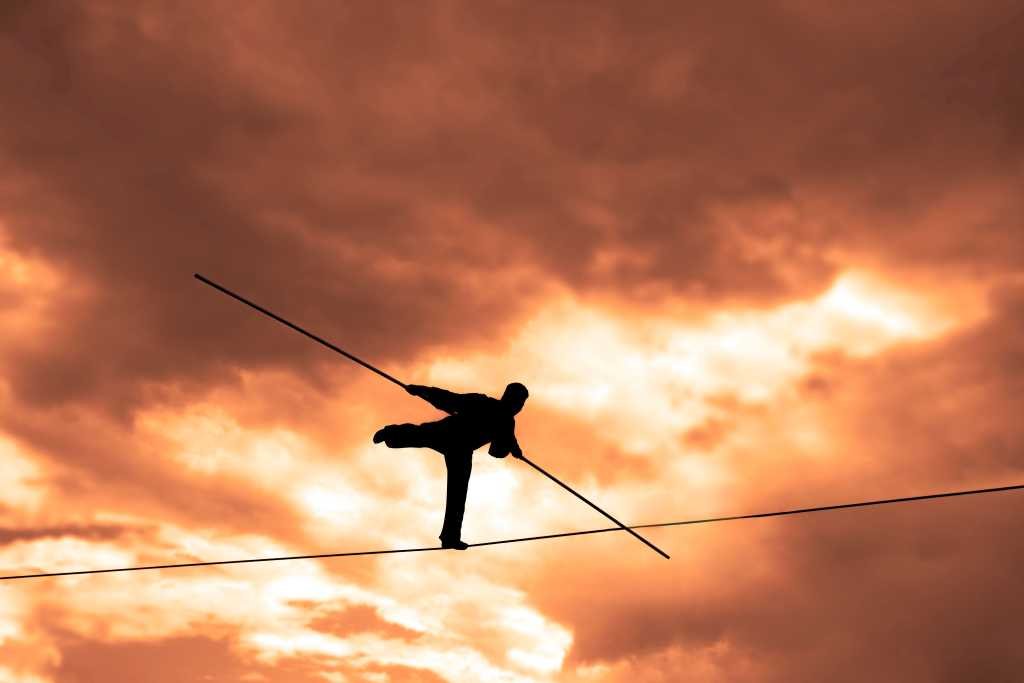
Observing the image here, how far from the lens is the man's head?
1325cm

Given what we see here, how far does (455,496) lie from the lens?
44.3 feet

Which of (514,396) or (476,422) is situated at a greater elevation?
(514,396)

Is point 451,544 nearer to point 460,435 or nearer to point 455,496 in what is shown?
point 455,496

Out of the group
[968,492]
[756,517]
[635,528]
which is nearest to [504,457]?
[635,528]

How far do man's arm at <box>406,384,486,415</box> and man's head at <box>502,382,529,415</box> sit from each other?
0.29 m

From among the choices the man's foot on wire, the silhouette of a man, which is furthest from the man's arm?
the man's foot on wire

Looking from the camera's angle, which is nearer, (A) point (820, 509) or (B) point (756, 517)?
(A) point (820, 509)

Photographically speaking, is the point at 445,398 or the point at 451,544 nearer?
the point at 445,398

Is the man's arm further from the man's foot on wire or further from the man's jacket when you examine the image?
the man's foot on wire

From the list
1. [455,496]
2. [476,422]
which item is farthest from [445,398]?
[455,496]

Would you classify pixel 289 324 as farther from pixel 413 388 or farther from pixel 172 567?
pixel 172 567

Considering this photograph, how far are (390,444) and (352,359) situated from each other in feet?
5.34

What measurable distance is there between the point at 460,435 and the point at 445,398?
1.95ft

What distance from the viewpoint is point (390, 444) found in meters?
13.5
